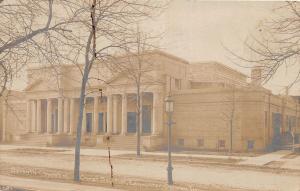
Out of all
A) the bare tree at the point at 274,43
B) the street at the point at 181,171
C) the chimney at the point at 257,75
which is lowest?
the street at the point at 181,171

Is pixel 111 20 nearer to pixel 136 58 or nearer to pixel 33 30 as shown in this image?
pixel 33 30

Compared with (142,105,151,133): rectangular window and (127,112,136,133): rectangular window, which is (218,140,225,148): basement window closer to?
(142,105,151,133): rectangular window


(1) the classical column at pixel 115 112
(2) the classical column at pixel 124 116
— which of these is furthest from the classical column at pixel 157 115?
(1) the classical column at pixel 115 112

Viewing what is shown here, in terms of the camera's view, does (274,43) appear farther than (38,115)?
No

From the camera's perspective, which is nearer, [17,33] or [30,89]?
[17,33]

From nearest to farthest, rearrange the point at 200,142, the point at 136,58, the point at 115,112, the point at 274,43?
the point at 274,43 → the point at 136,58 → the point at 200,142 → the point at 115,112

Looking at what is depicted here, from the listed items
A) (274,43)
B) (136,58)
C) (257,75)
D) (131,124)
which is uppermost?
(136,58)

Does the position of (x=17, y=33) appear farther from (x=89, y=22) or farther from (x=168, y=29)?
(x=168, y=29)

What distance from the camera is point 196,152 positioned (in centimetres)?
2798

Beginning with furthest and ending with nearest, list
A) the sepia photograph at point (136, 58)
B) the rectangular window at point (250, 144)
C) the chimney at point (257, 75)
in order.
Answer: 1. the rectangular window at point (250, 144)
2. the sepia photograph at point (136, 58)
3. the chimney at point (257, 75)

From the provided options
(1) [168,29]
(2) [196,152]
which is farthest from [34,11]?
(2) [196,152]

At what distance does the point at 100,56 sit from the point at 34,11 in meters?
2.35

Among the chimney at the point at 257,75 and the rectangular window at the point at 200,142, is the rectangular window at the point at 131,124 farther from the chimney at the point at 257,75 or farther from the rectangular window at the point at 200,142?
the chimney at the point at 257,75

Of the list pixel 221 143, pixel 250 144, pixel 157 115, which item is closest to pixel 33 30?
pixel 250 144
